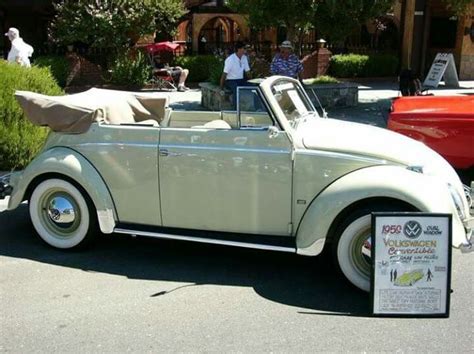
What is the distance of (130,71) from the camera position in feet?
56.1

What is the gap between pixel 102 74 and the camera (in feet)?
58.5

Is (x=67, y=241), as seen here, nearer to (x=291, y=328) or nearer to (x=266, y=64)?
(x=291, y=328)

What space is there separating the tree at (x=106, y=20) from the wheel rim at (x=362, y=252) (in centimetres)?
1382

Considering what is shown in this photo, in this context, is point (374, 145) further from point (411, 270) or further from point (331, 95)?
point (331, 95)

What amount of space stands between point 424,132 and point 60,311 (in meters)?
4.88

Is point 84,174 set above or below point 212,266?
above

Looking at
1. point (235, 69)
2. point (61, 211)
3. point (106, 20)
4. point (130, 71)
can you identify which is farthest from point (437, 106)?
point (106, 20)

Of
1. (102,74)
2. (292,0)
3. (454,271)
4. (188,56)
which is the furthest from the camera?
(188,56)

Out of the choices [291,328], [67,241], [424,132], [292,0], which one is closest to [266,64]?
[292,0]

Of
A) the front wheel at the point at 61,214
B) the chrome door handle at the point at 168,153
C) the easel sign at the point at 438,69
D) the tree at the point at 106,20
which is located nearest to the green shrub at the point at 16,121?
the front wheel at the point at 61,214

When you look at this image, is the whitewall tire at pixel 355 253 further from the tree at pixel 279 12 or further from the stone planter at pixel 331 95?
the stone planter at pixel 331 95

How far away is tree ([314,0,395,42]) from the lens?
464 inches

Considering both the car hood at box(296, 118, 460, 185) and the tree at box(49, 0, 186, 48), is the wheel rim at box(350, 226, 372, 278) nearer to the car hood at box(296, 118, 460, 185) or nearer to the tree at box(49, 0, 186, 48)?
the car hood at box(296, 118, 460, 185)

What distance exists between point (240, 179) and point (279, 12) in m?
8.33
